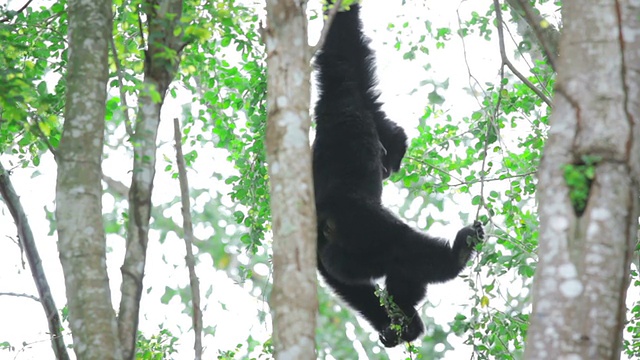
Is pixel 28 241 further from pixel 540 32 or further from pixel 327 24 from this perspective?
pixel 540 32

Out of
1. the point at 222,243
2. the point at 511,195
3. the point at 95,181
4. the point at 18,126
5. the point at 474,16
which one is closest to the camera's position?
the point at 95,181

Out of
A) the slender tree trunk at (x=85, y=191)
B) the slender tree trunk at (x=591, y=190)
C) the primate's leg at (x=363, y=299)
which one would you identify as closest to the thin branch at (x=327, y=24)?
the slender tree trunk at (x=591, y=190)

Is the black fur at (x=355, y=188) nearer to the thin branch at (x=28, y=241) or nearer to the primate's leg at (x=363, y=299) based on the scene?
the primate's leg at (x=363, y=299)

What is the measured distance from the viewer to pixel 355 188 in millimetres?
5953

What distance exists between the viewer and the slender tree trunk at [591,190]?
2756 millimetres

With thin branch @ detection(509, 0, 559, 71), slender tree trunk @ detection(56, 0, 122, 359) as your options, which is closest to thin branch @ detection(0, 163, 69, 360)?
slender tree trunk @ detection(56, 0, 122, 359)

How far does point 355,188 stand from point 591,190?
3.10 m

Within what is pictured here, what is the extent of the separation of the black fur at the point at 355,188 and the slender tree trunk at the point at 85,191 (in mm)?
1887

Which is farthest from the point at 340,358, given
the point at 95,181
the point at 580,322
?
the point at 580,322

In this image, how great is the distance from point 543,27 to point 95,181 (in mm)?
2298

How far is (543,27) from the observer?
4.47 meters

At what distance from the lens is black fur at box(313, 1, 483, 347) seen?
19.0 ft

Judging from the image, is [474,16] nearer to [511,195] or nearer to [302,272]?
[511,195]

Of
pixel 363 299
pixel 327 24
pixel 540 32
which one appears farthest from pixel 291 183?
pixel 363 299
